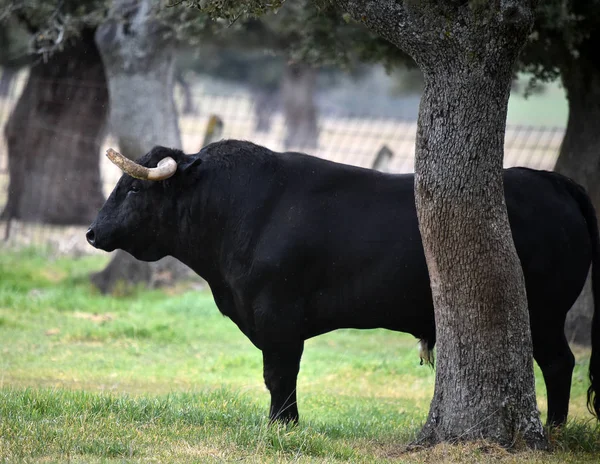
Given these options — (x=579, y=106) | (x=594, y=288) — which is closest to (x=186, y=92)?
(x=579, y=106)

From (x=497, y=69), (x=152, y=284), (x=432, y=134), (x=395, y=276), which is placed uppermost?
(x=497, y=69)

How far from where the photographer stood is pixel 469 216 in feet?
19.8

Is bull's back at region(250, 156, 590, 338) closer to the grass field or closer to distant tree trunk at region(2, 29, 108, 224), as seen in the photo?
the grass field

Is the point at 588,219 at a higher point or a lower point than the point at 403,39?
lower

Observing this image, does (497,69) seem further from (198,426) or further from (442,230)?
(198,426)

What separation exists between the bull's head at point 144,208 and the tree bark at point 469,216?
2.14 metres

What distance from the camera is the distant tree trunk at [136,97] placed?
539 inches

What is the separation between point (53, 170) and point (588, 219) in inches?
467

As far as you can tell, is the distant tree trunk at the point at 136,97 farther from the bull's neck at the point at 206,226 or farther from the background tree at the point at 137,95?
the bull's neck at the point at 206,226

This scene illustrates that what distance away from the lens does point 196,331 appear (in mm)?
11820

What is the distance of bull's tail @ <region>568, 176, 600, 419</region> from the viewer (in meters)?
7.06

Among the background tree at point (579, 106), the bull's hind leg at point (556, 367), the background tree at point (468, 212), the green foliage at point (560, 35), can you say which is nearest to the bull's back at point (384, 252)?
the bull's hind leg at point (556, 367)

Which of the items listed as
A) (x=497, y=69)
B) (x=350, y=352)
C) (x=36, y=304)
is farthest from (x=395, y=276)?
(x=36, y=304)

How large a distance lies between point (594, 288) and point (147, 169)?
3580 millimetres
